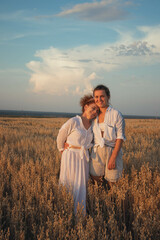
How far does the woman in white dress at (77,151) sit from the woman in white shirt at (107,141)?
0.14 m

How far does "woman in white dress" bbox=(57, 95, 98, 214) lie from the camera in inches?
132

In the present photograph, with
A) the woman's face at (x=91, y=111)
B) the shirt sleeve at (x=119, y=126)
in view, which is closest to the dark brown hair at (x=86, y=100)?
the woman's face at (x=91, y=111)

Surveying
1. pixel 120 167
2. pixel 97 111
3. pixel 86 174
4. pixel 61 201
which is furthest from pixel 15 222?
pixel 97 111

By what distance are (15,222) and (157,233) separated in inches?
69.5

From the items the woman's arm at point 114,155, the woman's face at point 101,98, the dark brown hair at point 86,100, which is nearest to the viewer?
the woman's arm at point 114,155

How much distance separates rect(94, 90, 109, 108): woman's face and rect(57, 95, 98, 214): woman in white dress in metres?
0.09

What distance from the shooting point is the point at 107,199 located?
308 cm

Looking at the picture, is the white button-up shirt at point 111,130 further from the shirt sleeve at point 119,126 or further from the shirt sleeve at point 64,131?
the shirt sleeve at point 64,131

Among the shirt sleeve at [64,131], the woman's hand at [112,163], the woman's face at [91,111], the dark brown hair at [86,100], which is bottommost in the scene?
the woman's hand at [112,163]

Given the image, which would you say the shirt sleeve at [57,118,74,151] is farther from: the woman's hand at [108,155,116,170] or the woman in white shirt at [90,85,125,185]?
the woman's hand at [108,155,116,170]

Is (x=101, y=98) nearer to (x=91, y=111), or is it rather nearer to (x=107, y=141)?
(x=91, y=111)

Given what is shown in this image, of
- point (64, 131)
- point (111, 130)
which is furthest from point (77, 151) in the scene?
point (111, 130)

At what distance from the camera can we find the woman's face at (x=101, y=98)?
3449mm

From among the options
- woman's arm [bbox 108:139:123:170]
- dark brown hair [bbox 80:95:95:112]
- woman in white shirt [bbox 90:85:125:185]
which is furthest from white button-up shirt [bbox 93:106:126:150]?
dark brown hair [bbox 80:95:95:112]
